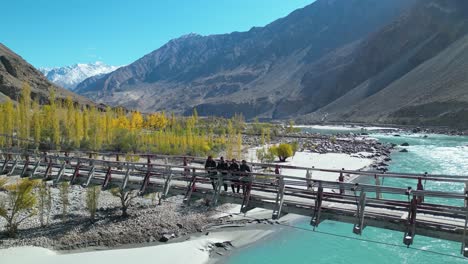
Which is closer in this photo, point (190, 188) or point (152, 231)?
point (190, 188)

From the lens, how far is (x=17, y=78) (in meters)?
112

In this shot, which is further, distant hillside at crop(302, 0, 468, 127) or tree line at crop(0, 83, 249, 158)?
distant hillside at crop(302, 0, 468, 127)

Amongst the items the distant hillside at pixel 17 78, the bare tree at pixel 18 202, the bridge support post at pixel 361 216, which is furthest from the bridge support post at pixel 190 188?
the distant hillside at pixel 17 78

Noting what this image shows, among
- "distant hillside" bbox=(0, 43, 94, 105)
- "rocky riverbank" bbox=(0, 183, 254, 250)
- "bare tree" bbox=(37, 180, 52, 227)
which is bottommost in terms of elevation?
"rocky riverbank" bbox=(0, 183, 254, 250)

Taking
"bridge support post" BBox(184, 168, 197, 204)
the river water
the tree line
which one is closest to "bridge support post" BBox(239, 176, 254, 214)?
"bridge support post" BBox(184, 168, 197, 204)

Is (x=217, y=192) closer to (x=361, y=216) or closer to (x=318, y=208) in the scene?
(x=318, y=208)

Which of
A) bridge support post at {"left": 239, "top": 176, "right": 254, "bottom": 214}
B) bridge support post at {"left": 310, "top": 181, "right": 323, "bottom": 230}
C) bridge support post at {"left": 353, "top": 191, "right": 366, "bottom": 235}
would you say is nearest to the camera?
bridge support post at {"left": 353, "top": 191, "right": 366, "bottom": 235}

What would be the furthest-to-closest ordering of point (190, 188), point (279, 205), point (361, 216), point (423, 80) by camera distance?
1. point (423, 80)
2. point (190, 188)
3. point (279, 205)
4. point (361, 216)

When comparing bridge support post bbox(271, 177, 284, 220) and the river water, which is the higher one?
bridge support post bbox(271, 177, 284, 220)

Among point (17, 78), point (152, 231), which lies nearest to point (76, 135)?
point (152, 231)

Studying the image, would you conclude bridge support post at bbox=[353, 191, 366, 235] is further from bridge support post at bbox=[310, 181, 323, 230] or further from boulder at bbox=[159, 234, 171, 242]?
boulder at bbox=[159, 234, 171, 242]

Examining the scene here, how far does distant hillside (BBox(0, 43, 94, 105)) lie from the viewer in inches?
3919

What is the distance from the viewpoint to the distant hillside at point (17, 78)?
99544mm

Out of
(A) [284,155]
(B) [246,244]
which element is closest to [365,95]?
(A) [284,155]
